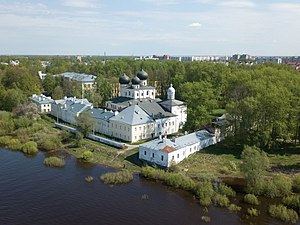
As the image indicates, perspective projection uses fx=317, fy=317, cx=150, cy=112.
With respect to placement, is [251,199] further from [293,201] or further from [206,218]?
[206,218]

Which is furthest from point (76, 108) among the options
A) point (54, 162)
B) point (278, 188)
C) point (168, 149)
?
point (278, 188)

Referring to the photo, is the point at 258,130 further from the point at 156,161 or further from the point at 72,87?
the point at 72,87

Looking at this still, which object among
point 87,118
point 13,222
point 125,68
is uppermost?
point 125,68

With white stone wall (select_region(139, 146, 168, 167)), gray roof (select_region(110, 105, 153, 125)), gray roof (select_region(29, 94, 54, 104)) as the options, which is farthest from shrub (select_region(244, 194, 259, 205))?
gray roof (select_region(29, 94, 54, 104))

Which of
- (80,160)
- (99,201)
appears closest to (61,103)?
(80,160)

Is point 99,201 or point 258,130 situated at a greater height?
point 258,130

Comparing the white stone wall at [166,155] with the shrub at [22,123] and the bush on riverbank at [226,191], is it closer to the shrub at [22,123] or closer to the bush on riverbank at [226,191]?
the bush on riverbank at [226,191]

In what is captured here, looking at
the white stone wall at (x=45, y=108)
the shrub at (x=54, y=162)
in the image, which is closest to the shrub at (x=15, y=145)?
the shrub at (x=54, y=162)
